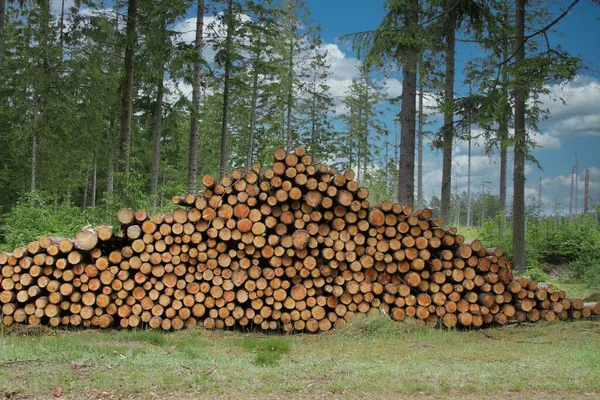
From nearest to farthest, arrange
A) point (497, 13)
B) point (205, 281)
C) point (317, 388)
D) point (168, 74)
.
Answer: point (317, 388) → point (205, 281) → point (497, 13) → point (168, 74)

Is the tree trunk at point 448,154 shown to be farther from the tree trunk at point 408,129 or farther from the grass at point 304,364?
the grass at point 304,364

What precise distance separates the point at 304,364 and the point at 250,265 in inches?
104

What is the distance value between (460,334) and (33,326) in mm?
6634

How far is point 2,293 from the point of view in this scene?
28.0 ft

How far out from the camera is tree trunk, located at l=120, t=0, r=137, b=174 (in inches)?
619

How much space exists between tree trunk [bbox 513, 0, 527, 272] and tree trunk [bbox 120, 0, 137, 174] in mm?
10487

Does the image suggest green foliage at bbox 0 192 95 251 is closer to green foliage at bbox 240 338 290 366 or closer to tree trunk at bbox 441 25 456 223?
green foliage at bbox 240 338 290 366

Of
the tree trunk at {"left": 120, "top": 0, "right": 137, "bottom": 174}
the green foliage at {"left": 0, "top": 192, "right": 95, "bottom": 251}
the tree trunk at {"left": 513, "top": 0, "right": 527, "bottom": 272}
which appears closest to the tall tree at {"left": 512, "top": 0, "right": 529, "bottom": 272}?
the tree trunk at {"left": 513, "top": 0, "right": 527, "bottom": 272}

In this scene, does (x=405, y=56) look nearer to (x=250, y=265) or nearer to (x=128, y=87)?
(x=250, y=265)

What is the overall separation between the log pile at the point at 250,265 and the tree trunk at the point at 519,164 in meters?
5.79

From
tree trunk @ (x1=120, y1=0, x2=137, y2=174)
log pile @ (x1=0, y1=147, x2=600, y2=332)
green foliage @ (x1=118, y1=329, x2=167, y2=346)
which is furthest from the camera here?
tree trunk @ (x1=120, y1=0, x2=137, y2=174)

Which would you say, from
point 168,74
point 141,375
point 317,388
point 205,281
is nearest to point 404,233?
point 205,281

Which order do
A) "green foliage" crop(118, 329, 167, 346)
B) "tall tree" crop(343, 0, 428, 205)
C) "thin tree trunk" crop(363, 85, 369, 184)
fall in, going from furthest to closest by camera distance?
1. "thin tree trunk" crop(363, 85, 369, 184)
2. "tall tree" crop(343, 0, 428, 205)
3. "green foliage" crop(118, 329, 167, 346)

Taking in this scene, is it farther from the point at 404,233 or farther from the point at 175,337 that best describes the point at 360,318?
the point at 175,337
